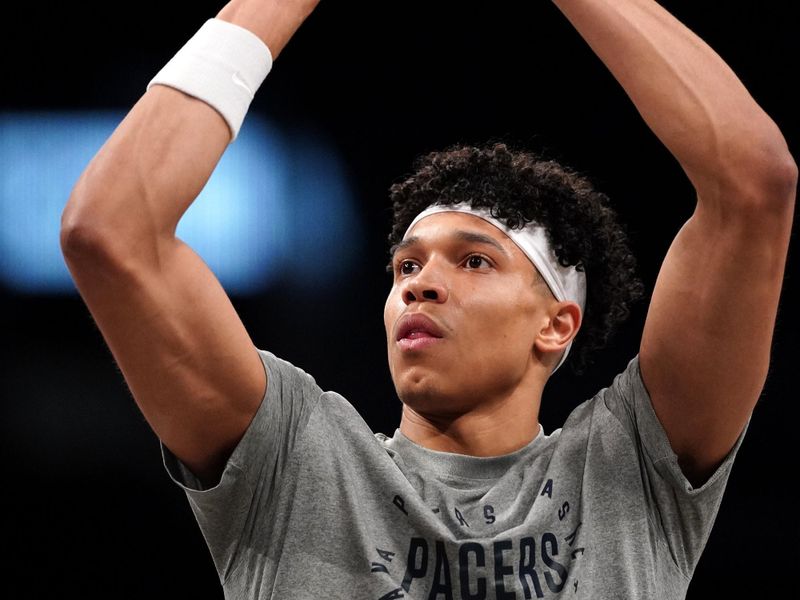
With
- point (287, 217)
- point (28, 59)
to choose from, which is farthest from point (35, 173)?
point (287, 217)

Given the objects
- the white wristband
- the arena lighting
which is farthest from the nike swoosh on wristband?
the arena lighting

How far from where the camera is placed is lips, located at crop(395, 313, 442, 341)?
1639 mm

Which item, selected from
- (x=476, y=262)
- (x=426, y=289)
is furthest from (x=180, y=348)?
(x=476, y=262)

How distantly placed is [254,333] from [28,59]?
32.0 inches

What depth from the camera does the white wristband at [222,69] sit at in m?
1.38

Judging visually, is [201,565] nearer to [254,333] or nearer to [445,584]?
[254,333]

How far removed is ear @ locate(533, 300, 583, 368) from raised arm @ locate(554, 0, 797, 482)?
281 millimetres

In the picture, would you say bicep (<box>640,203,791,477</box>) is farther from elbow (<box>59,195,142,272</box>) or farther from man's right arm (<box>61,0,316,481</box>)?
elbow (<box>59,195,142,272</box>)

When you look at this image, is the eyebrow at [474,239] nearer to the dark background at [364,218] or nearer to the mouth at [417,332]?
the mouth at [417,332]

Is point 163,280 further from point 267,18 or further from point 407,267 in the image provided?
point 407,267

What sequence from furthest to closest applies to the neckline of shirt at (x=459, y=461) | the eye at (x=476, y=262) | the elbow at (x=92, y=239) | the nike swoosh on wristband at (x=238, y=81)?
the eye at (x=476, y=262), the neckline of shirt at (x=459, y=461), the nike swoosh on wristband at (x=238, y=81), the elbow at (x=92, y=239)

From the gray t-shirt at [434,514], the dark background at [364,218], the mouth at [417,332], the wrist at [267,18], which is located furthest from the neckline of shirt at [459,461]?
the dark background at [364,218]

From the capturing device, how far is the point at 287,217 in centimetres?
275

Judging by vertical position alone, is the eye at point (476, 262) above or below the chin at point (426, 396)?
above
